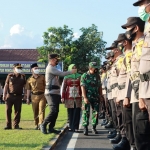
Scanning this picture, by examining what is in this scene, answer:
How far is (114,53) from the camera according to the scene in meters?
10.4

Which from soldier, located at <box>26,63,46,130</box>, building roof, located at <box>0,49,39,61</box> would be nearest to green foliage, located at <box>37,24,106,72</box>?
building roof, located at <box>0,49,39,61</box>

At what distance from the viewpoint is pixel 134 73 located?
6.55m

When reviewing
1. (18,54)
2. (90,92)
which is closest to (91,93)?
(90,92)

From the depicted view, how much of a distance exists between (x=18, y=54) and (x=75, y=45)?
1409cm

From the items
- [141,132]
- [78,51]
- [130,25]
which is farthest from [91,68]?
[78,51]

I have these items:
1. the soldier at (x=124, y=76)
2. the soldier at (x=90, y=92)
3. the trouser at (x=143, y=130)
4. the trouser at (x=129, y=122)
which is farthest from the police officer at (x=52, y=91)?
the trouser at (x=143, y=130)

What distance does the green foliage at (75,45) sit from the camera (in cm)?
5784

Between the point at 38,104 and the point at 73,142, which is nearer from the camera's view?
the point at 73,142

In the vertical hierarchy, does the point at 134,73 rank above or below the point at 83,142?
above

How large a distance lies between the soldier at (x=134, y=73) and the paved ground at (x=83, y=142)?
2103 millimetres

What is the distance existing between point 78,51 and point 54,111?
47.6 m

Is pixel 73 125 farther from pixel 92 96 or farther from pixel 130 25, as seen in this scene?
pixel 130 25

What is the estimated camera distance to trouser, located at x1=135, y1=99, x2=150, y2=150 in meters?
6.18

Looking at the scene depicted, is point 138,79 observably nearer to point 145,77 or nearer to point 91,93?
point 145,77
